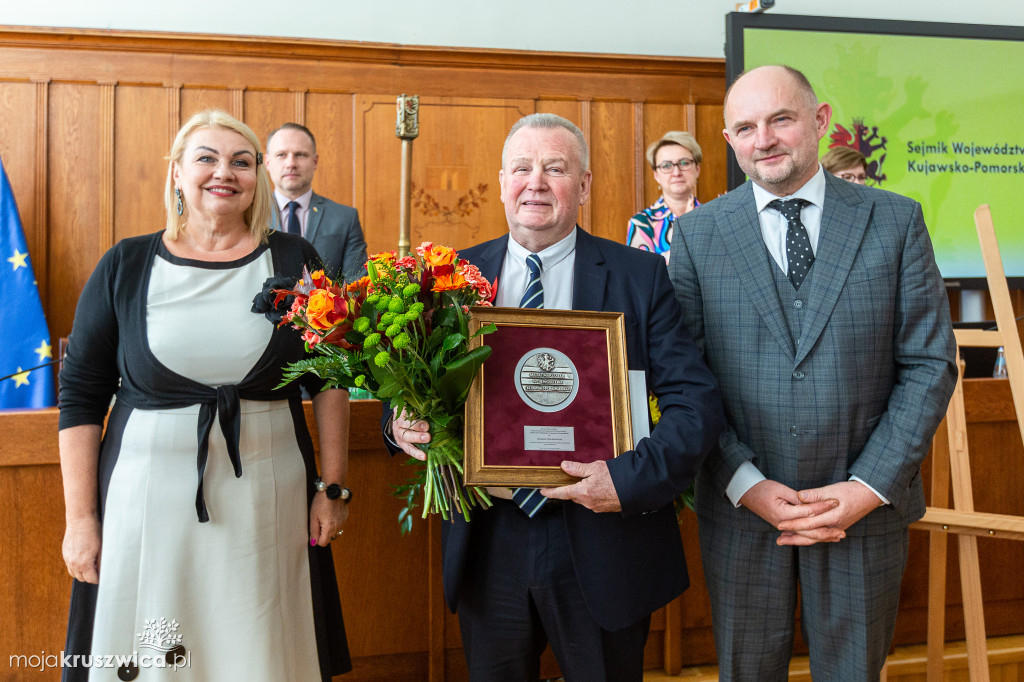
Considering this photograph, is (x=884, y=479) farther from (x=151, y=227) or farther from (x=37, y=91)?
(x=37, y=91)

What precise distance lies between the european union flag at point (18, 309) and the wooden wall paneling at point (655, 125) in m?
3.98

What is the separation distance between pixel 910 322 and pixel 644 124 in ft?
13.5

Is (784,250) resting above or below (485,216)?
below

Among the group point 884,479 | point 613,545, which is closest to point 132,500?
point 613,545

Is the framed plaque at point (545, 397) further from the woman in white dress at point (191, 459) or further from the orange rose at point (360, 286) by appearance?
the woman in white dress at point (191, 459)

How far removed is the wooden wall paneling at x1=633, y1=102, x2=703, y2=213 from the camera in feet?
18.0

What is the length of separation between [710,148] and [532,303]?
4406 mm

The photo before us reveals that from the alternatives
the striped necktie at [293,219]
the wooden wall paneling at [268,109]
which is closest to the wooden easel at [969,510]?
the striped necktie at [293,219]

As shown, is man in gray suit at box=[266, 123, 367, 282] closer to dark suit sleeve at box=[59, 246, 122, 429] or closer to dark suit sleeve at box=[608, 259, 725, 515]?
dark suit sleeve at box=[59, 246, 122, 429]

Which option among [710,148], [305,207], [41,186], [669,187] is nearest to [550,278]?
[669,187]

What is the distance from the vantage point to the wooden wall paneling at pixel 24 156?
185 inches

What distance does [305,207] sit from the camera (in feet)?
13.5

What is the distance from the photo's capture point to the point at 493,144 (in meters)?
5.30

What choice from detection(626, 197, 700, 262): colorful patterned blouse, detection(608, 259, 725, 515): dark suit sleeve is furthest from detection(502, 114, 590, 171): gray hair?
detection(626, 197, 700, 262): colorful patterned blouse
